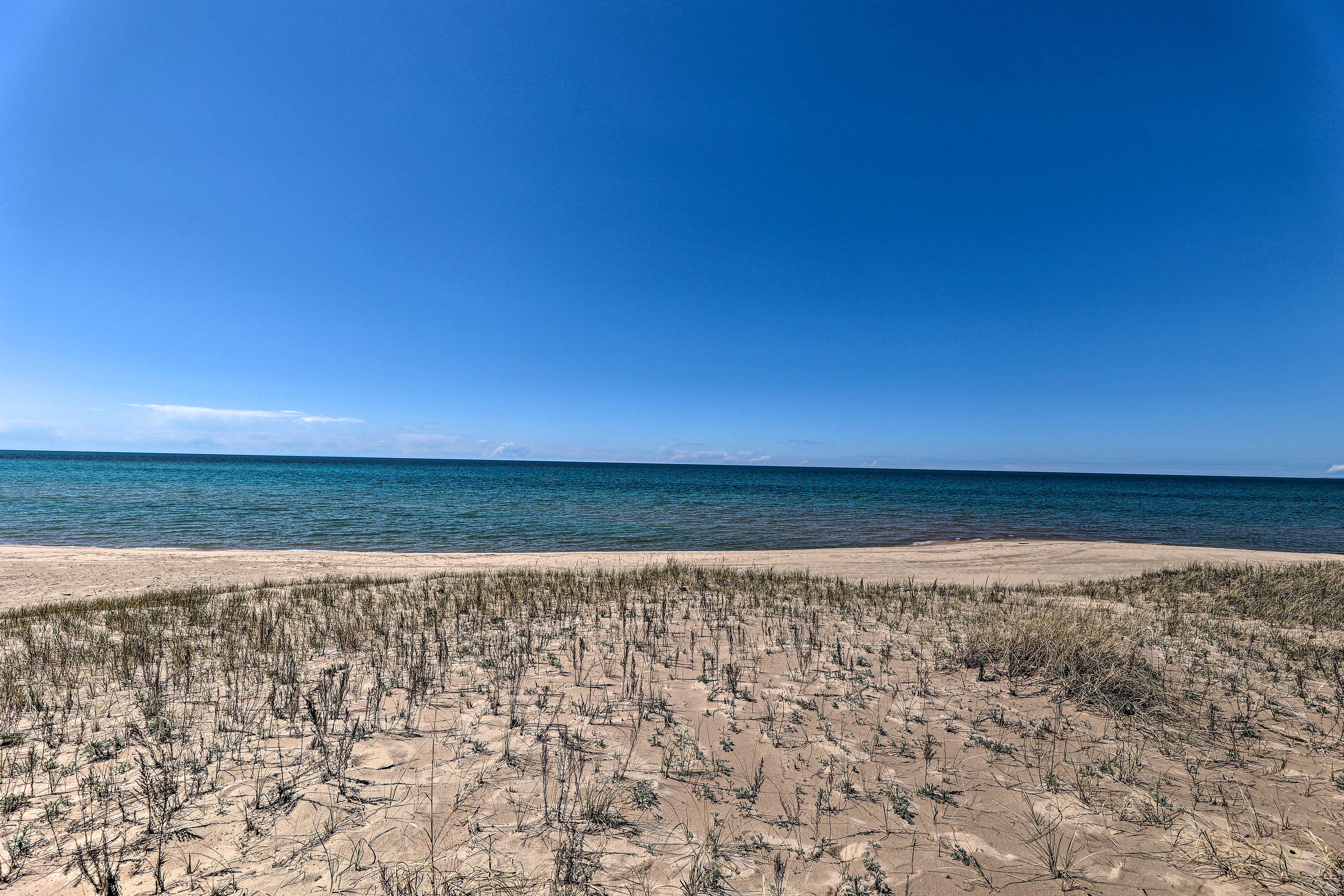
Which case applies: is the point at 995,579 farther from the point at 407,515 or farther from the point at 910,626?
the point at 407,515

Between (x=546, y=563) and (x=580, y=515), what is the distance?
744 inches

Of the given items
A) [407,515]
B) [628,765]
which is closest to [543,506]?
[407,515]

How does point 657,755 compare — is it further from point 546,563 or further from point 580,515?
point 580,515

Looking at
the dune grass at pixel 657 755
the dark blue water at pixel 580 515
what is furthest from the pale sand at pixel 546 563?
the dune grass at pixel 657 755

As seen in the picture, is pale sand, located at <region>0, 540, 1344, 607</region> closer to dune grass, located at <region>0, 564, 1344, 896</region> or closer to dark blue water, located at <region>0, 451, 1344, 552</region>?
dark blue water, located at <region>0, 451, 1344, 552</region>

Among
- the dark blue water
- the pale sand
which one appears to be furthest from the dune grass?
the dark blue water

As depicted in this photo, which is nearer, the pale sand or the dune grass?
the dune grass

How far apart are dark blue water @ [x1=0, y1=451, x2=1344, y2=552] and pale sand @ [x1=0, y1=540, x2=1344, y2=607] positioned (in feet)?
9.85

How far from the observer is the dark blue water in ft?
89.5

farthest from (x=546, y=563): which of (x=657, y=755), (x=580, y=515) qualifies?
(x=580, y=515)

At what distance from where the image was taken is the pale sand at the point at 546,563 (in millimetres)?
15898

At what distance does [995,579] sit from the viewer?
672 inches

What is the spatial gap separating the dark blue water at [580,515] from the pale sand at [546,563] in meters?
A: 3.00

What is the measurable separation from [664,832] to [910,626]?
23.5 feet
